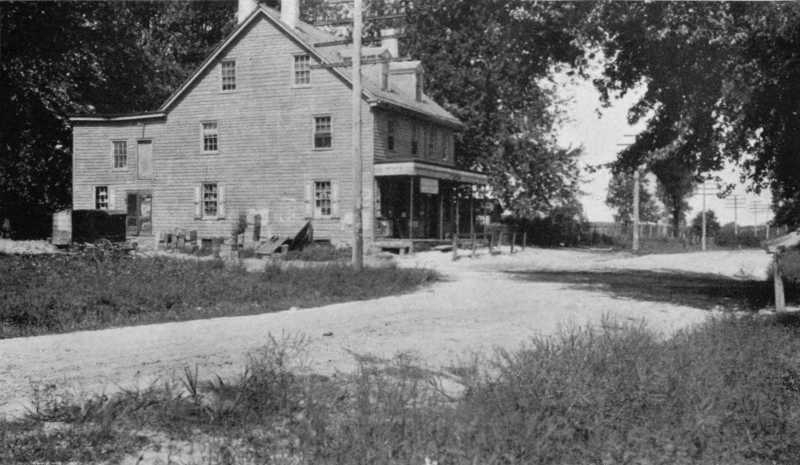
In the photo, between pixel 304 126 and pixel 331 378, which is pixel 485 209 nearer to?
pixel 304 126

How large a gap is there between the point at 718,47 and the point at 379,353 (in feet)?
30.0

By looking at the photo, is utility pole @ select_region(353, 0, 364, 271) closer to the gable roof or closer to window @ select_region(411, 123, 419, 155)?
the gable roof

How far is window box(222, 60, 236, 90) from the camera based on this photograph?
109ft

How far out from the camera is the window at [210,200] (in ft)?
111

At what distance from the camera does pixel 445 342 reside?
31.1 feet

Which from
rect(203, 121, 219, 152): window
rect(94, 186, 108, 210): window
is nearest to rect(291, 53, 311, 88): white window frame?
rect(203, 121, 219, 152): window

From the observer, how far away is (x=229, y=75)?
33469mm

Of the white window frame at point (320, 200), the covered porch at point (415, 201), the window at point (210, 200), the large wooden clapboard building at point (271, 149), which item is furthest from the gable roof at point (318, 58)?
the window at point (210, 200)

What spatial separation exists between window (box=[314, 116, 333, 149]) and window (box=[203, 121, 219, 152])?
16.7 feet

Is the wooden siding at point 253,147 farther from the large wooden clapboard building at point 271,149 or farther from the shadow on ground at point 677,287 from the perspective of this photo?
the shadow on ground at point 677,287

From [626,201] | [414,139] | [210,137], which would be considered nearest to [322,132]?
[414,139]

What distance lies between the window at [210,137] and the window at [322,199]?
5.59 metres

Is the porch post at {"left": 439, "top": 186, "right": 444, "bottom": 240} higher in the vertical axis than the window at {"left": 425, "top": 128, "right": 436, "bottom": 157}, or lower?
lower

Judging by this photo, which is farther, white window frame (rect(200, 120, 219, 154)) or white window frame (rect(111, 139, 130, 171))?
white window frame (rect(111, 139, 130, 171))
